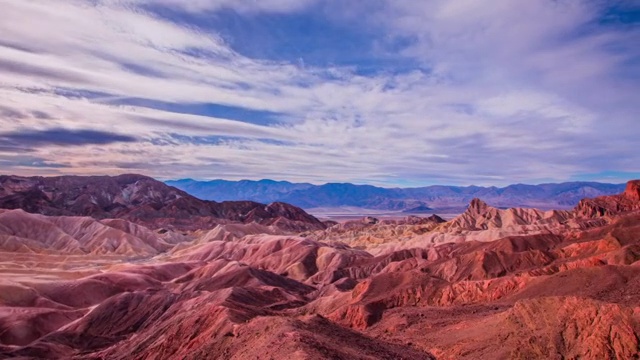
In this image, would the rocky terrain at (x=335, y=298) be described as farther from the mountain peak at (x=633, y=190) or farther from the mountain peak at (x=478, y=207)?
the mountain peak at (x=478, y=207)

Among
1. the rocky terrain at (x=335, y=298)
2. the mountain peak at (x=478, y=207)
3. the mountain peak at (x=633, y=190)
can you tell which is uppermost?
the mountain peak at (x=633, y=190)

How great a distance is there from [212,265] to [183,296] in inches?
888

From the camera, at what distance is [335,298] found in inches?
2420

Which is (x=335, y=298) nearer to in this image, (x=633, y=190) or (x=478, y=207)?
(x=633, y=190)

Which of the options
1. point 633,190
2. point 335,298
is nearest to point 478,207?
point 633,190

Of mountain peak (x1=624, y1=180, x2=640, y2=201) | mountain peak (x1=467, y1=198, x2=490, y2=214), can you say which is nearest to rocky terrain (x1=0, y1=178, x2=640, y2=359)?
mountain peak (x1=624, y1=180, x2=640, y2=201)

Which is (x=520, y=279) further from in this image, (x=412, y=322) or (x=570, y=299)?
(x=570, y=299)

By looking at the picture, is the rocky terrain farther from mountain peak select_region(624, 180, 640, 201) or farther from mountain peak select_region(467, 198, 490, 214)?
mountain peak select_region(467, 198, 490, 214)

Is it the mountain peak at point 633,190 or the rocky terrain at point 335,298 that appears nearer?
the rocky terrain at point 335,298

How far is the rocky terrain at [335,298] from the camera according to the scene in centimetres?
2983

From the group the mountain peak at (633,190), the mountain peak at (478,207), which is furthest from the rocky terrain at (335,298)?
the mountain peak at (478,207)

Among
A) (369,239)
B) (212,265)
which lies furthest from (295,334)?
(369,239)

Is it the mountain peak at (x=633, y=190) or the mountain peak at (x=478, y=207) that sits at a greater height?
the mountain peak at (x=633, y=190)

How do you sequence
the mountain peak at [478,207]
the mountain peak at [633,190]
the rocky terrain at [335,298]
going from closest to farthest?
the rocky terrain at [335,298] < the mountain peak at [633,190] < the mountain peak at [478,207]
